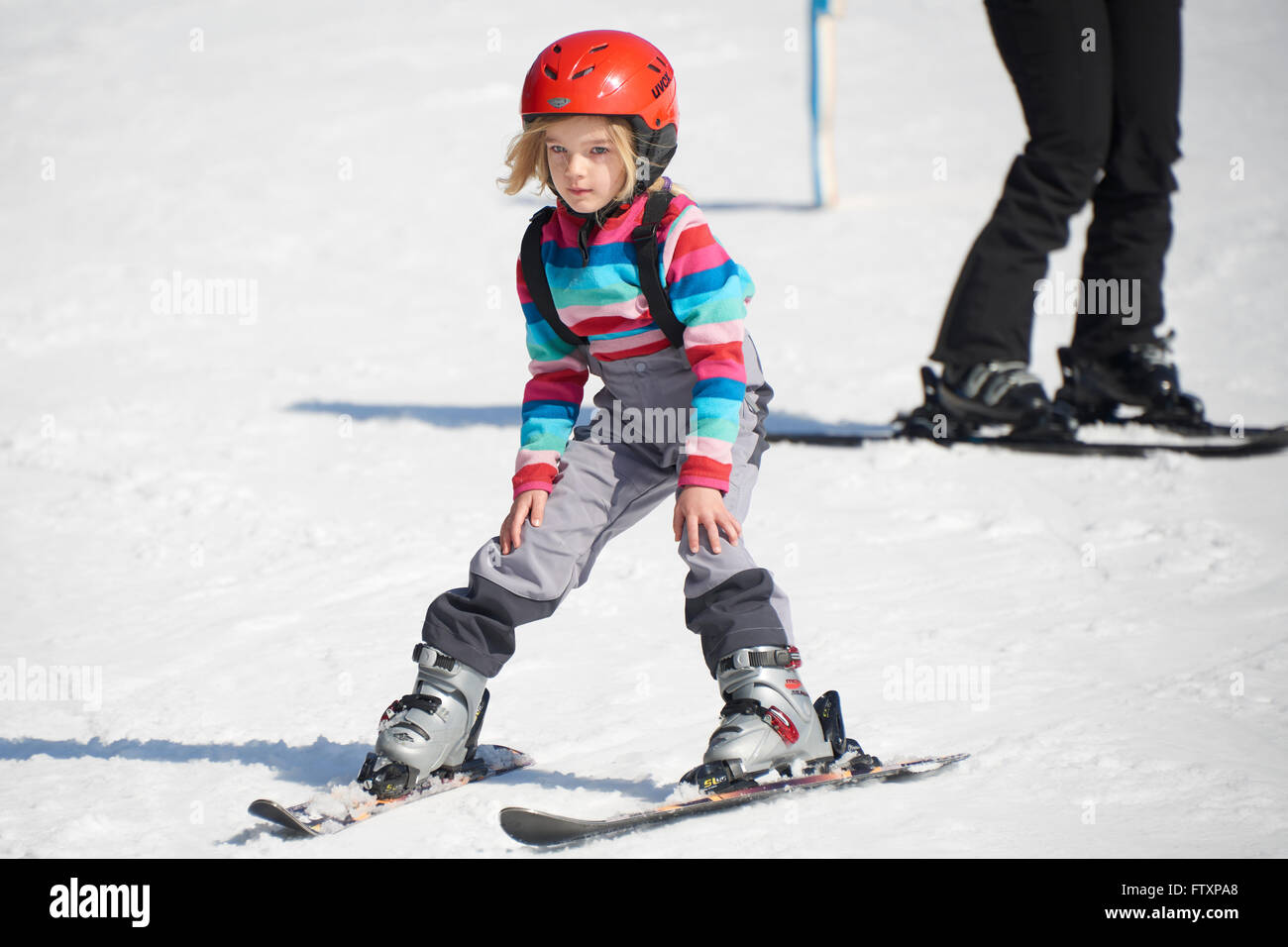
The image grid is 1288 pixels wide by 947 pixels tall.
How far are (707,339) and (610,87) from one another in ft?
1.56

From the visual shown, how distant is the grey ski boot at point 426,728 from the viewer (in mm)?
2318

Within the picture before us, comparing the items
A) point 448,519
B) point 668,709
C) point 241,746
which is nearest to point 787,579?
point 668,709

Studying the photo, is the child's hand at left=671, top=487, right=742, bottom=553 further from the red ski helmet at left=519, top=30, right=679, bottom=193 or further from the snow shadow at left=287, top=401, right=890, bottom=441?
the snow shadow at left=287, top=401, right=890, bottom=441

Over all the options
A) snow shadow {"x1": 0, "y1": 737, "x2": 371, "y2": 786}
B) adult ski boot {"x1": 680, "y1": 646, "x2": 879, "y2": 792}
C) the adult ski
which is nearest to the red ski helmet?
adult ski boot {"x1": 680, "y1": 646, "x2": 879, "y2": 792}

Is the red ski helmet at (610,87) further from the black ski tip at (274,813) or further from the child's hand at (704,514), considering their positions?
the black ski tip at (274,813)

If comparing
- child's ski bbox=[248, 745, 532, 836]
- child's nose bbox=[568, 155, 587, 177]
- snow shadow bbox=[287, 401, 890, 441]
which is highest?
child's nose bbox=[568, 155, 587, 177]

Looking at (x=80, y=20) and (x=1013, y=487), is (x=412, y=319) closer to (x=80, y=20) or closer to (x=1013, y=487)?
(x=1013, y=487)

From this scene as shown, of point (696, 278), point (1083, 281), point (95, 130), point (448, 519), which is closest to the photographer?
point (696, 278)

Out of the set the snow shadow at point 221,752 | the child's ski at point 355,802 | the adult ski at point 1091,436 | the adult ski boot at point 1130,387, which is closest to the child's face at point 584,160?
the child's ski at point 355,802

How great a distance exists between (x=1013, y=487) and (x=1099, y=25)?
163 cm

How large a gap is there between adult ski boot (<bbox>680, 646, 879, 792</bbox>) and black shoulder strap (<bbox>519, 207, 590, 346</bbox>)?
710 millimetres

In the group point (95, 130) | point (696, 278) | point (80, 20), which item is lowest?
point (696, 278)

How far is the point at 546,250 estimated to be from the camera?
2.48 meters

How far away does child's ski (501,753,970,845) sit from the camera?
6.79 feet
